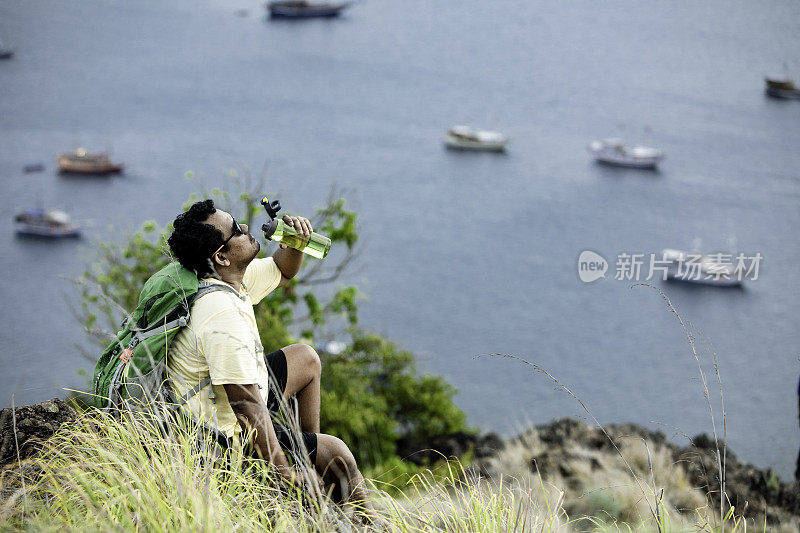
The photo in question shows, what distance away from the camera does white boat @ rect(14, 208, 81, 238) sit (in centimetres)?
2811

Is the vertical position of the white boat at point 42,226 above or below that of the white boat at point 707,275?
below

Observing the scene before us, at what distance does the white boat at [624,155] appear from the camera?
34.5 meters

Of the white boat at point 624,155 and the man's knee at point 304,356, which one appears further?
the white boat at point 624,155

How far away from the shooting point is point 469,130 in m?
36.7

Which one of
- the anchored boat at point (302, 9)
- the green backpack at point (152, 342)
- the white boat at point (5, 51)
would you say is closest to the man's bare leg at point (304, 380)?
the green backpack at point (152, 342)

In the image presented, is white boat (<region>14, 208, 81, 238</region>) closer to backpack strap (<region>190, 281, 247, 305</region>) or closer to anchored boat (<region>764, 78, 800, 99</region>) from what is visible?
backpack strap (<region>190, 281, 247, 305</region>)

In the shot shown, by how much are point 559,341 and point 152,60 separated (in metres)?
24.6

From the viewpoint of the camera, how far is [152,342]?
2248mm

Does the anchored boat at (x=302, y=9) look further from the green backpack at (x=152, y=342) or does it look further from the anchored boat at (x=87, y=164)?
the green backpack at (x=152, y=342)

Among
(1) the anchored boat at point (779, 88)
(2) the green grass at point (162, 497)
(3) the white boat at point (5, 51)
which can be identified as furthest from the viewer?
(1) the anchored boat at point (779, 88)

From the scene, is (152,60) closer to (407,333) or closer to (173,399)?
(407,333)

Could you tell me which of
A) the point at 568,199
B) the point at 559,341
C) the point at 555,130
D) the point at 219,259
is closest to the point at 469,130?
the point at 555,130

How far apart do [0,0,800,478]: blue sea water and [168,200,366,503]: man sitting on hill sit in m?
18.8

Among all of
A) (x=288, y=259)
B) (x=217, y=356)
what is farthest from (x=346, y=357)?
(x=217, y=356)
